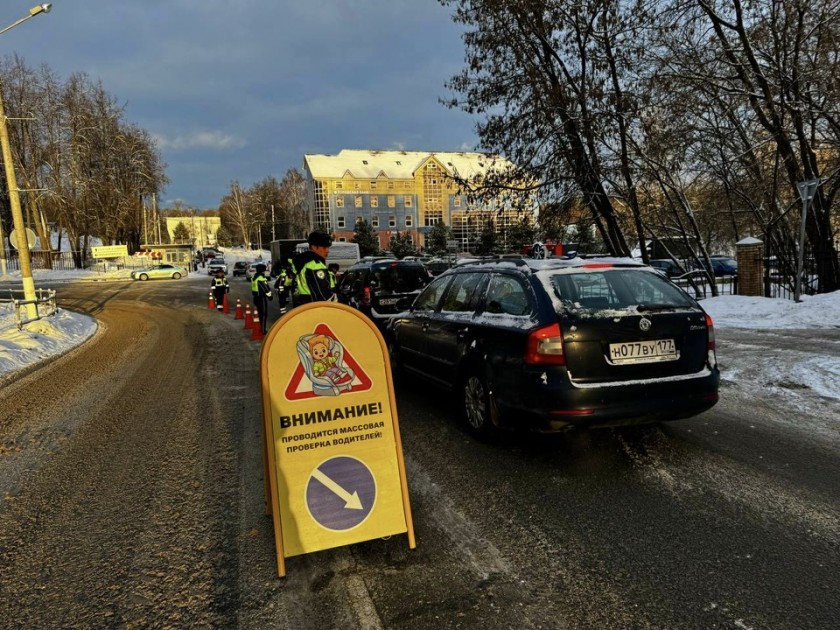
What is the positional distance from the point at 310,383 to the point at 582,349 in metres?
2.13

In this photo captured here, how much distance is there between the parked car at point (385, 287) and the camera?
1070 centimetres

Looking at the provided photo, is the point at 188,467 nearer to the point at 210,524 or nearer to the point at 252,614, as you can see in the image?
the point at 210,524

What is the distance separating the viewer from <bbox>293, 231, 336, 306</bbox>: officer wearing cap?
454 centimetres

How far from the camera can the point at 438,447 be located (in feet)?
15.5

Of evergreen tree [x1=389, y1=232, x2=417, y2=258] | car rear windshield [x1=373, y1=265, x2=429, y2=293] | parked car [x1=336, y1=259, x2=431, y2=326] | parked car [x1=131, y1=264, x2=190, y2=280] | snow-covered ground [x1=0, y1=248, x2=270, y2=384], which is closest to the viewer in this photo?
snow-covered ground [x1=0, y1=248, x2=270, y2=384]

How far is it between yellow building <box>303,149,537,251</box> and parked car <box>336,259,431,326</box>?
210ft

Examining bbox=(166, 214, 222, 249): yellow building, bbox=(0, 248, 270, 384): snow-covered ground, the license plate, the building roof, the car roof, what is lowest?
bbox=(0, 248, 270, 384): snow-covered ground

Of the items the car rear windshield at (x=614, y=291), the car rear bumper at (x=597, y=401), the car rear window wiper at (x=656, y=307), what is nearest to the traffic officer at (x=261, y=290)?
the car rear windshield at (x=614, y=291)

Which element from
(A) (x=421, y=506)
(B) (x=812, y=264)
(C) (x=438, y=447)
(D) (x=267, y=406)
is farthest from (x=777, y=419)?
(B) (x=812, y=264)

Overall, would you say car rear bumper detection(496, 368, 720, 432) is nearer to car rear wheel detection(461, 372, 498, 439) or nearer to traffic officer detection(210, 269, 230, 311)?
car rear wheel detection(461, 372, 498, 439)

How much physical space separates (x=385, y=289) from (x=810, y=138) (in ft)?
45.1

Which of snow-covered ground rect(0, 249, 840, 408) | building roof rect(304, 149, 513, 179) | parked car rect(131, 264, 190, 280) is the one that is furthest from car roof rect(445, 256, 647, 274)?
building roof rect(304, 149, 513, 179)

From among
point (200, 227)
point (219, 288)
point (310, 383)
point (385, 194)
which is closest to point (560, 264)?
point (310, 383)

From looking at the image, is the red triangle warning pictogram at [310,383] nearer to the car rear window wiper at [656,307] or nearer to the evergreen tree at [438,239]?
the car rear window wiper at [656,307]
